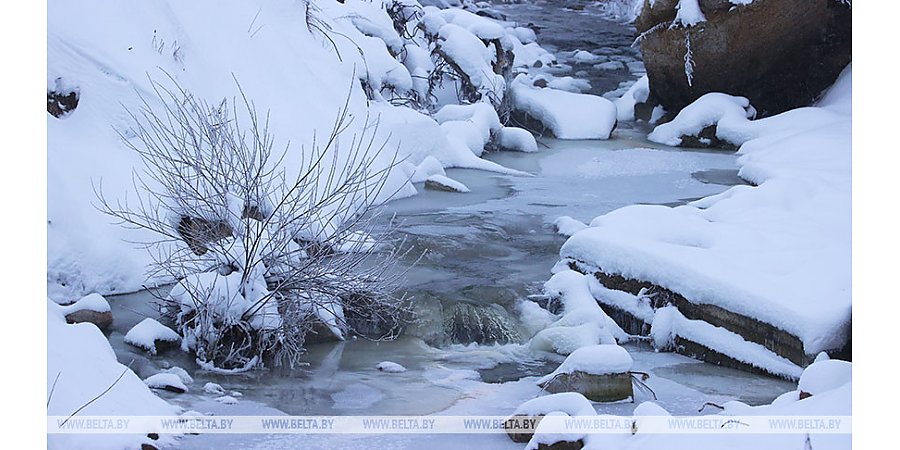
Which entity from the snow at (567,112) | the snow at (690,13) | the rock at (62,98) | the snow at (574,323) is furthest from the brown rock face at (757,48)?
the rock at (62,98)

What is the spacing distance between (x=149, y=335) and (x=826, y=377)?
361 cm

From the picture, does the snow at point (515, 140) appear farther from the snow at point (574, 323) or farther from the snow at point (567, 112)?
the snow at point (574, 323)

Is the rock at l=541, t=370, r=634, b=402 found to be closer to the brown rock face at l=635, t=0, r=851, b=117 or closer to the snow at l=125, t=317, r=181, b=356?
the snow at l=125, t=317, r=181, b=356

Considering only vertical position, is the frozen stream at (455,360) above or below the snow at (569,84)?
below

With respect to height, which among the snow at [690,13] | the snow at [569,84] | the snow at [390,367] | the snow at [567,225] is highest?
the snow at [690,13]

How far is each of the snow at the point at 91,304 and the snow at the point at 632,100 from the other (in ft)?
34.3

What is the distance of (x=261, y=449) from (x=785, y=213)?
5.03m

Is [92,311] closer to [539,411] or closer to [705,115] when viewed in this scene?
[539,411]

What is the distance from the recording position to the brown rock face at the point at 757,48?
1312 cm

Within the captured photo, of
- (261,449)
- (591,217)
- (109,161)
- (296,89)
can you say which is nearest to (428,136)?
(296,89)

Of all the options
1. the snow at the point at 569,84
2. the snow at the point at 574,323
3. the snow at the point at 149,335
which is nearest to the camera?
the snow at the point at 149,335

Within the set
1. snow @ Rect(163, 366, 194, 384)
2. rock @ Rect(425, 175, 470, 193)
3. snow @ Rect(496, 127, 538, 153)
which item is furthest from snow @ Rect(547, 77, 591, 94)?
snow @ Rect(163, 366, 194, 384)
